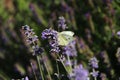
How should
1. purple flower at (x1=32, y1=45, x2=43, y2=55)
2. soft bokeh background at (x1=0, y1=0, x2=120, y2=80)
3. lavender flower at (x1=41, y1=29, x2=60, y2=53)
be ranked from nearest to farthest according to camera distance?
lavender flower at (x1=41, y1=29, x2=60, y2=53)
purple flower at (x1=32, y1=45, x2=43, y2=55)
soft bokeh background at (x1=0, y1=0, x2=120, y2=80)

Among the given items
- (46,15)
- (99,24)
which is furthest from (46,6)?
(99,24)

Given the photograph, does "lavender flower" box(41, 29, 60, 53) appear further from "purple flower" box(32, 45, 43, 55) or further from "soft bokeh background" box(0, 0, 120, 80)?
"soft bokeh background" box(0, 0, 120, 80)

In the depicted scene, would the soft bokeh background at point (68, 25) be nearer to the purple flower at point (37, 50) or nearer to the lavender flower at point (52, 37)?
the purple flower at point (37, 50)

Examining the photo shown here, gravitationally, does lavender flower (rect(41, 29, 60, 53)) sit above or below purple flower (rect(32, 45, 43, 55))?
below

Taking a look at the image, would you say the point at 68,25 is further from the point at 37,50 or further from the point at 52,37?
the point at 52,37

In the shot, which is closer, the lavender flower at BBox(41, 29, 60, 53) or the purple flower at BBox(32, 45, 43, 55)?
the lavender flower at BBox(41, 29, 60, 53)

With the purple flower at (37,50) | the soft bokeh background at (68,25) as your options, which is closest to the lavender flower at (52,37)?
the purple flower at (37,50)

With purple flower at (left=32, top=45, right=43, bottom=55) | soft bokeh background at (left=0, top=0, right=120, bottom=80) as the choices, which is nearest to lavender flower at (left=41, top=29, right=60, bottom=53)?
purple flower at (left=32, top=45, right=43, bottom=55)

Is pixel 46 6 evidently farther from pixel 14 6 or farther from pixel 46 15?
pixel 14 6

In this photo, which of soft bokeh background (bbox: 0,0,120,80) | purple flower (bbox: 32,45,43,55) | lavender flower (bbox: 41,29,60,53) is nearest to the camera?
lavender flower (bbox: 41,29,60,53)
